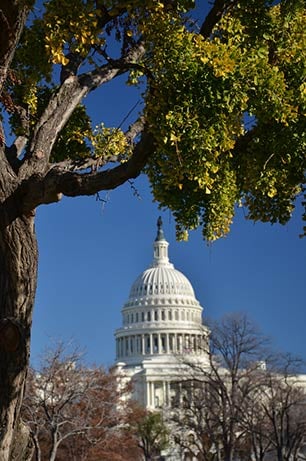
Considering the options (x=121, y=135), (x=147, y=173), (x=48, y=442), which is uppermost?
(x=48, y=442)

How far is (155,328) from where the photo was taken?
10875 centimetres

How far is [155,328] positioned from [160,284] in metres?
9.12

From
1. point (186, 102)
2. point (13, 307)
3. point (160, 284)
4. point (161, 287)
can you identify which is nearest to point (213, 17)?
point (186, 102)

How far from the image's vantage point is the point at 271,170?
26.6ft

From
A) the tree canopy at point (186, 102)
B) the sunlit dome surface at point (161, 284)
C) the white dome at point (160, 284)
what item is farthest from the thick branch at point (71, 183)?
the white dome at point (160, 284)

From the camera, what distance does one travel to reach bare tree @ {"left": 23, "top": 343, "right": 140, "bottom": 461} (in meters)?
34.2

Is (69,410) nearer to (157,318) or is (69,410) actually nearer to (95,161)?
(95,161)

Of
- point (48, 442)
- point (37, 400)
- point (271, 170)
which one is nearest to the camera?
point (271, 170)

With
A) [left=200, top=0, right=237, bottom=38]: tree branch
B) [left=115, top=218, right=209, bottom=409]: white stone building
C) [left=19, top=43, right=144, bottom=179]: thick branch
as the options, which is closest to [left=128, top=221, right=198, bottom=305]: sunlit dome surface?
[left=115, top=218, right=209, bottom=409]: white stone building

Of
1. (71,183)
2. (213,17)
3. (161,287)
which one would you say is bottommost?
(71,183)

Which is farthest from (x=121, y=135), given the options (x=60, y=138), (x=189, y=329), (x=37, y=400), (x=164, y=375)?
(x=189, y=329)

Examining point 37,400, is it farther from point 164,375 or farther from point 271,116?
point 164,375

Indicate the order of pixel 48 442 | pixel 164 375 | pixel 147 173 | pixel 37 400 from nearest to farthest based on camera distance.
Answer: pixel 147 173 < pixel 37 400 < pixel 48 442 < pixel 164 375

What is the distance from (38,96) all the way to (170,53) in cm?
305
